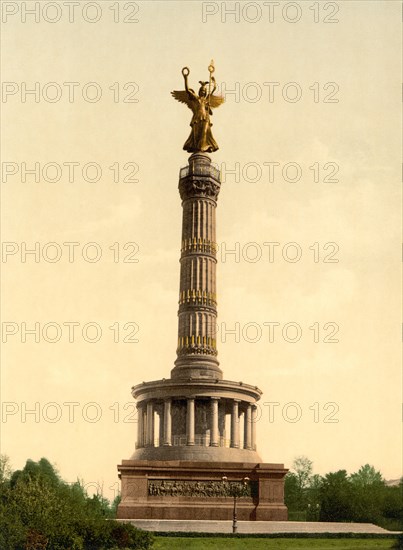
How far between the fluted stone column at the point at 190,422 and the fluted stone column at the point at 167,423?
92 centimetres

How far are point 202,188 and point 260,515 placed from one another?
732 inches

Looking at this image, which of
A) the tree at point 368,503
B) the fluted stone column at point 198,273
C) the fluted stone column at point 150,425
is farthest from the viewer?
the fluted stone column at point 198,273

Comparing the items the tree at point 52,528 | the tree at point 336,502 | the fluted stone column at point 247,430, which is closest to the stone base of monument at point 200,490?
the fluted stone column at point 247,430

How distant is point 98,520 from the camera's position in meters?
24.8

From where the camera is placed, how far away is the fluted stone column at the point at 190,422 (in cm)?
3766

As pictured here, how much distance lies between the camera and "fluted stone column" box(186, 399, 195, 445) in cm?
3766

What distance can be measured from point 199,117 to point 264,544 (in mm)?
26554

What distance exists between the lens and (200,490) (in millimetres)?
34406

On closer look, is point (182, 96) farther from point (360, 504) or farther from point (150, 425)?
point (360, 504)

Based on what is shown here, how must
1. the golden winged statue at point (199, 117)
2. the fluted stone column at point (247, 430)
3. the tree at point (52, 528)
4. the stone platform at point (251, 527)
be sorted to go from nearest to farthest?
the tree at point (52, 528), the stone platform at point (251, 527), the fluted stone column at point (247, 430), the golden winged statue at point (199, 117)

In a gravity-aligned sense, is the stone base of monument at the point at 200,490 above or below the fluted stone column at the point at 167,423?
below

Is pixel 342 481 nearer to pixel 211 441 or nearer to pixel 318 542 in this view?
pixel 211 441

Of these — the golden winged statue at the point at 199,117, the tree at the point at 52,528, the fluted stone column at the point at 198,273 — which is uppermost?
the golden winged statue at the point at 199,117

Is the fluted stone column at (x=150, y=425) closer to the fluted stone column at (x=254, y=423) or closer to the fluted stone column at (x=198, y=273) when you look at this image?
the fluted stone column at (x=198, y=273)
